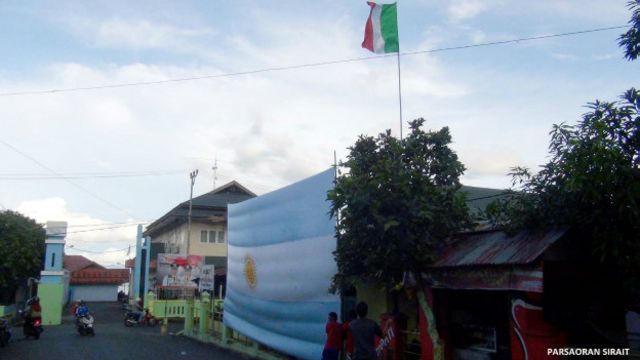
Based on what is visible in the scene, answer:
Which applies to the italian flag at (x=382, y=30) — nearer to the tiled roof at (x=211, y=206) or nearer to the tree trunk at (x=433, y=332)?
the tree trunk at (x=433, y=332)

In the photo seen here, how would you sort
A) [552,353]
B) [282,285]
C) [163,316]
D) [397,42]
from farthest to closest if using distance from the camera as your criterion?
[163,316] < [282,285] < [397,42] < [552,353]

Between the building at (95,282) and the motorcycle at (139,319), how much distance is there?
25390mm

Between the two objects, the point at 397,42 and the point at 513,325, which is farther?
the point at 397,42

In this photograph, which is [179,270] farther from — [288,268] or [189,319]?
[288,268]

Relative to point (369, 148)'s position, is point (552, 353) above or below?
below

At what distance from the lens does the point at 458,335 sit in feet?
35.6

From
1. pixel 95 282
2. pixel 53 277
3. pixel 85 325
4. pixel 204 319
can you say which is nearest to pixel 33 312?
pixel 85 325

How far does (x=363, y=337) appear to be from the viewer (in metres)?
8.45

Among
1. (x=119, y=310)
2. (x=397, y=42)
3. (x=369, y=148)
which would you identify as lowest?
(x=119, y=310)

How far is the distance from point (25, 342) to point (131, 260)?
35667 millimetres

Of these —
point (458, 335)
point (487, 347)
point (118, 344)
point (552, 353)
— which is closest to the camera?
point (552, 353)

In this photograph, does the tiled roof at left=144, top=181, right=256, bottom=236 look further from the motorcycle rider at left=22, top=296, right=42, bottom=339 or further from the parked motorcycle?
the motorcycle rider at left=22, top=296, right=42, bottom=339

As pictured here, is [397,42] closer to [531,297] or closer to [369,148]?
[369,148]

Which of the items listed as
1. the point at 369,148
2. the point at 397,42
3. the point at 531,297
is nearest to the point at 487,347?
the point at 531,297
